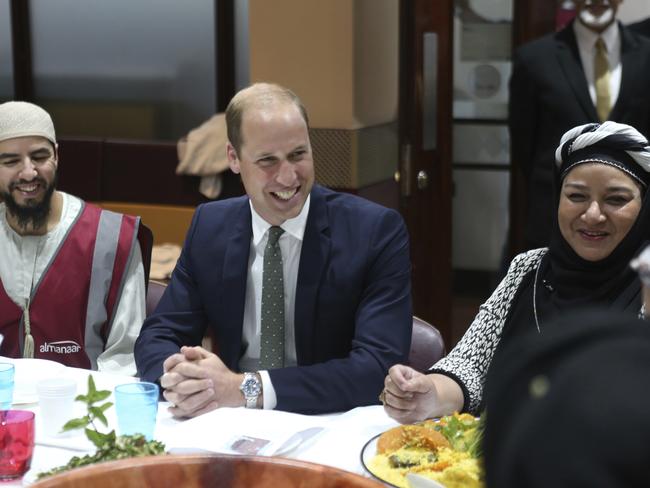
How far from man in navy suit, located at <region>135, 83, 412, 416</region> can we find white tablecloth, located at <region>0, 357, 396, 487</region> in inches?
14.5

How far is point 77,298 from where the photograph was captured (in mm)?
2854

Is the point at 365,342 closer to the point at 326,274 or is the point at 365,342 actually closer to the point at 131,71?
the point at 326,274

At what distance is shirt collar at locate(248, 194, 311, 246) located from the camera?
2.52 m

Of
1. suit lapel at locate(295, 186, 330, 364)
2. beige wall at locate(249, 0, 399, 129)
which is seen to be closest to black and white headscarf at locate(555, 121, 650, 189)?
suit lapel at locate(295, 186, 330, 364)

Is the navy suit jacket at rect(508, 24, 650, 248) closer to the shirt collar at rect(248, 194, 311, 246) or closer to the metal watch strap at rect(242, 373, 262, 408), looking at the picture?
the shirt collar at rect(248, 194, 311, 246)

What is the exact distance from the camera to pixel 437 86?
4.96 metres

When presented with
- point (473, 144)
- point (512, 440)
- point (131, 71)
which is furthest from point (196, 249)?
point (131, 71)

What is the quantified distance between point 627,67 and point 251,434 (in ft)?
10.6

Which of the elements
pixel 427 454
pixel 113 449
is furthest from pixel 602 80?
pixel 113 449

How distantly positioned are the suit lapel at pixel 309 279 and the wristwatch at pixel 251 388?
1.16 ft

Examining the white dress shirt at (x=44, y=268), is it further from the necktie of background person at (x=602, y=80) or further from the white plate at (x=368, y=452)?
the necktie of background person at (x=602, y=80)

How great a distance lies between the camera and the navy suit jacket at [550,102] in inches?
175

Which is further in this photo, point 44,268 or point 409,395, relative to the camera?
point 44,268

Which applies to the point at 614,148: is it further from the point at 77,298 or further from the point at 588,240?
the point at 77,298
